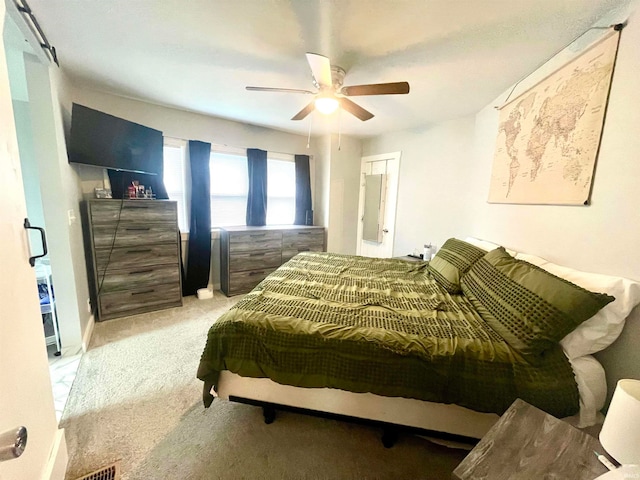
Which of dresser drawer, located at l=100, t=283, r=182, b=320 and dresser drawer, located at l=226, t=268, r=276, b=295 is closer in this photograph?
dresser drawer, located at l=100, t=283, r=182, b=320

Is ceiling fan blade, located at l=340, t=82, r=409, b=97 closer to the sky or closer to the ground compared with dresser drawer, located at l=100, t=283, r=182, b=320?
closer to the sky

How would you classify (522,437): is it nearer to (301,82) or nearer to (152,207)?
(301,82)

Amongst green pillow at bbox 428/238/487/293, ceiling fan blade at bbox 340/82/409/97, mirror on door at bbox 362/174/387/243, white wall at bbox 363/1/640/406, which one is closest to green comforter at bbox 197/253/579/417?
green pillow at bbox 428/238/487/293

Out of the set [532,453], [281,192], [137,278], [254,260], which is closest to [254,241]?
[254,260]

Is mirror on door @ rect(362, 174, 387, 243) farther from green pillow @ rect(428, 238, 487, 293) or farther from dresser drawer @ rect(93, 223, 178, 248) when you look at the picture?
dresser drawer @ rect(93, 223, 178, 248)

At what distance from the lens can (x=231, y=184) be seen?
3.95m

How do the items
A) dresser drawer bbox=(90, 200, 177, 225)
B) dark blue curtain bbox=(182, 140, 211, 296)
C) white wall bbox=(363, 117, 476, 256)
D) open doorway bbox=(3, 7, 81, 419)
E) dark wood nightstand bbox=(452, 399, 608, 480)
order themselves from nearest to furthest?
dark wood nightstand bbox=(452, 399, 608, 480)
open doorway bbox=(3, 7, 81, 419)
dresser drawer bbox=(90, 200, 177, 225)
white wall bbox=(363, 117, 476, 256)
dark blue curtain bbox=(182, 140, 211, 296)

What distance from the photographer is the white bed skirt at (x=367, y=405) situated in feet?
4.48

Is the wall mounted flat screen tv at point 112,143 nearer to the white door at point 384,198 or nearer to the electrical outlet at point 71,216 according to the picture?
the electrical outlet at point 71,216

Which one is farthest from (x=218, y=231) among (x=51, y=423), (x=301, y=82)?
(x=51, y=423)

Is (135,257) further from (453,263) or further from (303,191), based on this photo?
(453,263)

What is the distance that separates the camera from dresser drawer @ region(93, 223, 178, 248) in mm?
2648

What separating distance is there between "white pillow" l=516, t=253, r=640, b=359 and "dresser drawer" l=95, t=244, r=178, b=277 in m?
3.49

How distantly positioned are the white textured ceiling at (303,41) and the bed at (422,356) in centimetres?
142
